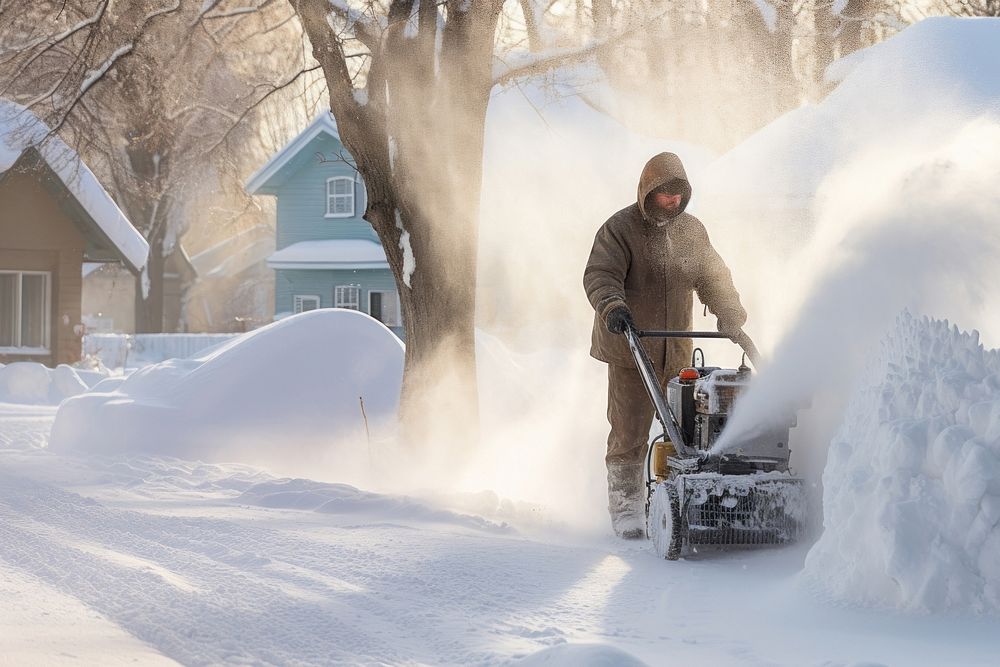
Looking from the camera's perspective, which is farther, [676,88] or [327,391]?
[676,88]

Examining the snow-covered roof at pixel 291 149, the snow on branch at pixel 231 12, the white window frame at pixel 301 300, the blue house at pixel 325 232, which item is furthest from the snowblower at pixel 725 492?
the white window frame at pixel 301 300

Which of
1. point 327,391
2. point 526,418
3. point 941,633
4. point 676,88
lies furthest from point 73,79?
point 941,633

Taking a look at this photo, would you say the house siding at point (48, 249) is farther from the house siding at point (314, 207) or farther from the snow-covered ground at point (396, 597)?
the snow-covered ground at point (396, 597)

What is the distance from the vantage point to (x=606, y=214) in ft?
63.7

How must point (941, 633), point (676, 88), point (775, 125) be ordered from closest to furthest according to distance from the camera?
1. point (941, 633)
2. point (775, 125)
3. point (676, 88)

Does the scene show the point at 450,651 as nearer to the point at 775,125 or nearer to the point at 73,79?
the point at 73,79

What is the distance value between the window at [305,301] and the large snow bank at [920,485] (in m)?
32.0

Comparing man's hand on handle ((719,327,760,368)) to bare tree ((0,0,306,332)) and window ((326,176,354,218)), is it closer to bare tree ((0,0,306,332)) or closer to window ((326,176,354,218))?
bare tree ((0,0,306,332))

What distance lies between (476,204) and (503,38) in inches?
74.5

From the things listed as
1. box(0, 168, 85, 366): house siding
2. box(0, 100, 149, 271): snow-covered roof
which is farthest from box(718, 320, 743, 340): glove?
box(0, 168, 85, 366): house siding

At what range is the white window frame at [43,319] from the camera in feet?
79.9

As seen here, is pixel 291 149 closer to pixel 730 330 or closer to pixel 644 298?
pixel 644 298

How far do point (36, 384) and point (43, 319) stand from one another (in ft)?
21.3

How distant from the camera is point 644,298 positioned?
22.9 ft
